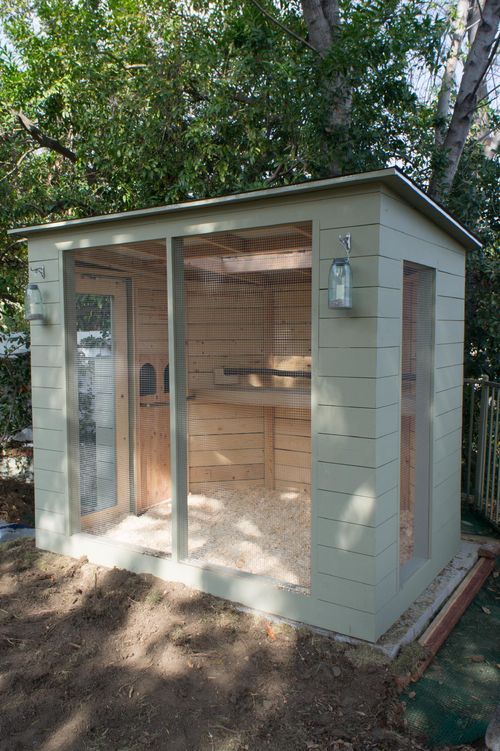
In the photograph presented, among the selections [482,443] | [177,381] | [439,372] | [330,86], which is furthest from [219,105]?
[482,443]

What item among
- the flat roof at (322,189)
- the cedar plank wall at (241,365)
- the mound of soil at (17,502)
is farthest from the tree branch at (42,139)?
the cedar plank wall at (241,365)

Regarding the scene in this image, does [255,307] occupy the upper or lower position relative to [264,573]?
upper

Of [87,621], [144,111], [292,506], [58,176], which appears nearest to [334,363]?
[87,621]

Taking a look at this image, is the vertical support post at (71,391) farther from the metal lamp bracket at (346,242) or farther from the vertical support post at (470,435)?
the vertical support post at (470,435)

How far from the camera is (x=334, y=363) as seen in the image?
2.42m

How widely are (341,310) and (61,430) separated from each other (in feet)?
6.24

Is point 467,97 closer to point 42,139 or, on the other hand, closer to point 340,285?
point 340,285

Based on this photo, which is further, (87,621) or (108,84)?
(108,84)

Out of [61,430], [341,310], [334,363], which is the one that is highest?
[341,310]

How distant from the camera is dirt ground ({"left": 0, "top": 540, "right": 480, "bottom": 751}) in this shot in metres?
1.92

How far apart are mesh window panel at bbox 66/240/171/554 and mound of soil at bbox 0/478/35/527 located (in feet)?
3.53

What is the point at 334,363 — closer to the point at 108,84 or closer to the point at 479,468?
the point at 479,468

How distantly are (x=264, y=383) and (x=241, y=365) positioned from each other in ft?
0.61

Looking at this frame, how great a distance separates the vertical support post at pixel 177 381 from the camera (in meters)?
2.91
